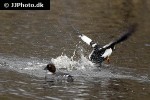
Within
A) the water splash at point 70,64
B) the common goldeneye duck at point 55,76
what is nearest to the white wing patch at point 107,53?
the water splash at point 70,64

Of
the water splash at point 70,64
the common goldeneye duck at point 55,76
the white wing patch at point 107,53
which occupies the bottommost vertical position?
the common goldeneye duck at point 55,76

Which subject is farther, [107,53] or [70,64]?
[70,64]

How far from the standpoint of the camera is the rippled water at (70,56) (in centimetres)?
1623

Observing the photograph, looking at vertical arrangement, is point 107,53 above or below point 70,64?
above

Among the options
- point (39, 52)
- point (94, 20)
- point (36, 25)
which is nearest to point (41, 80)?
point (39, 52)

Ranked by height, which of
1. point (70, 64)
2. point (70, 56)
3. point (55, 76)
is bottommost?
point (55, 76)

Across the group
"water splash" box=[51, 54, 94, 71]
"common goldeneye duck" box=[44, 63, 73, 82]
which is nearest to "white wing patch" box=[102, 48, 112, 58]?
"water splash" box=[51, 54, 94, 71]

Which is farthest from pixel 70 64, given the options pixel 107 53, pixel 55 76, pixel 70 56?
pixel 70 56

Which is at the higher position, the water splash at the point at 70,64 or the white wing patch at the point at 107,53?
the white wing patch at the point at 107,53

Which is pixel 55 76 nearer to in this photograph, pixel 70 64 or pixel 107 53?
pixel 70 64

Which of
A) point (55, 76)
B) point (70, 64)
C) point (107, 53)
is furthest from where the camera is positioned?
point (70, 64)

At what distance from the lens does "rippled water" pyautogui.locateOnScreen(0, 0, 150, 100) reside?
1623cm

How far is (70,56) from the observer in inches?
875

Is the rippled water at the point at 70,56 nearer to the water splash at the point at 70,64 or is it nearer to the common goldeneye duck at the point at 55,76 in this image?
the water splash at the point at 70,64
